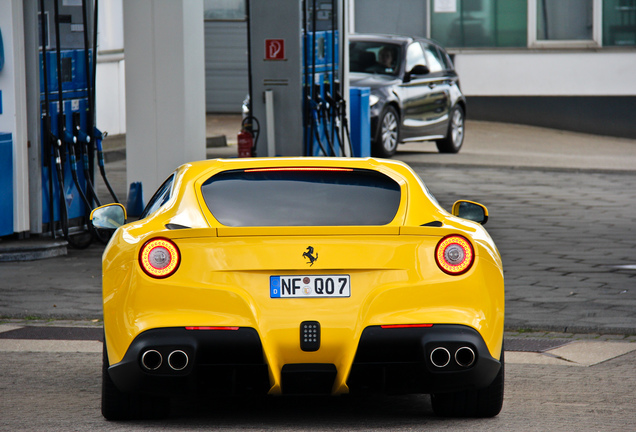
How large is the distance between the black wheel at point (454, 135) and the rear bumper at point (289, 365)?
16.1 m

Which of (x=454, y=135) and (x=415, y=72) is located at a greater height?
(x=415, y=72)

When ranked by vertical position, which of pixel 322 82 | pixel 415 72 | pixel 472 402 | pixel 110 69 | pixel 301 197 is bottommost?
pixel 472 402

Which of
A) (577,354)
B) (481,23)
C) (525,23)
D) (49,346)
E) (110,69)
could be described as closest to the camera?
(577,354)

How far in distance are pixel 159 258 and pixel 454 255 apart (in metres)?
1.21

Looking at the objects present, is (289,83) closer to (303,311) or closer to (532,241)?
(532,241)

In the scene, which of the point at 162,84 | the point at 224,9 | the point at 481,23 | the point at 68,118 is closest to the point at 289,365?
the point at 68,118

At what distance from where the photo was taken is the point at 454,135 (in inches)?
828

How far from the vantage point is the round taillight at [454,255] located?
195 inches

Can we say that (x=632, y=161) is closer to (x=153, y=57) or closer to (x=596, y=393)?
(x=153, y=57)

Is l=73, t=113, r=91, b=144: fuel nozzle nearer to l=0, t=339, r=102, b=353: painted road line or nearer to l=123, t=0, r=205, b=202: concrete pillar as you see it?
l=123, t=0, r=205, b=202: concrete pillar

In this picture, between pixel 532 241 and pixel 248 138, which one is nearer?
pixel 532 241

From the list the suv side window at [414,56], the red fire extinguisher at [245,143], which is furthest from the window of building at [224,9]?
the red fire extinguisher at [245,143]

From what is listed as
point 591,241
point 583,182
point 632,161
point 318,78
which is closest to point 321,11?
point 318,78

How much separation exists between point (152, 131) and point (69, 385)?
247 inches
